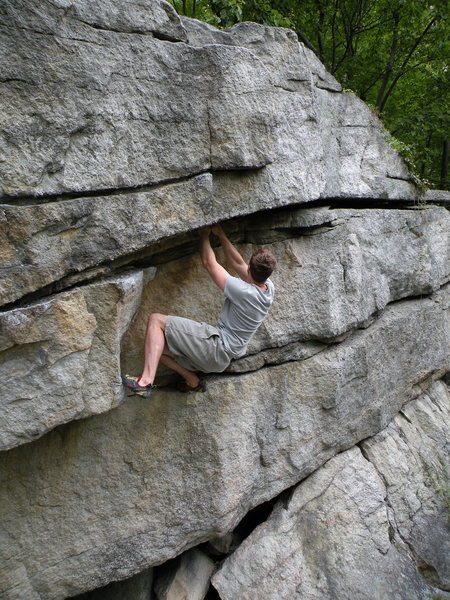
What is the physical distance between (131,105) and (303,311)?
310 centimetres

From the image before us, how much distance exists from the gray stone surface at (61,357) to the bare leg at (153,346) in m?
0.33

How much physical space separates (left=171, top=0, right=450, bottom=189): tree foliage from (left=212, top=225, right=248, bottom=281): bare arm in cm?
733

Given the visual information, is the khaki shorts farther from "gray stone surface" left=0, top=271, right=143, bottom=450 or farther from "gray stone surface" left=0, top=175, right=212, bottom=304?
"gray stone surface" left=0, top=175, right=212, bottom=304

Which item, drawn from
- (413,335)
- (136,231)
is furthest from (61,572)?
(413,335)

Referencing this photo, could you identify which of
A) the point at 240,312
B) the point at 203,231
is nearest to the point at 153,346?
the point at 240,312

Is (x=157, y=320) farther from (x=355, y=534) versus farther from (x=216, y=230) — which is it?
A: (x=355, y=534)

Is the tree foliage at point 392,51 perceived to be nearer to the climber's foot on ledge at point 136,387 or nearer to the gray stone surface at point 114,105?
the gray stone surface at point 114,105

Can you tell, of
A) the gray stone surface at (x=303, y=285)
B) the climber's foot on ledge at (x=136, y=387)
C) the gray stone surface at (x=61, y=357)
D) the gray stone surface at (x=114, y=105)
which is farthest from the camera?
the gray stone surface at (x=303, y=285)

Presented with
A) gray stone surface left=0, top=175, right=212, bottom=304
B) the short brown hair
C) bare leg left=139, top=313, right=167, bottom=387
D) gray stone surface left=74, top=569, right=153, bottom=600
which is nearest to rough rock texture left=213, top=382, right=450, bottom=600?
gray stone surface left=74, top=569, right=153, bottom=600

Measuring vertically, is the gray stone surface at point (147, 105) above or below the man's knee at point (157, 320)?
above

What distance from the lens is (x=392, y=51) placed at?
39.3 ft

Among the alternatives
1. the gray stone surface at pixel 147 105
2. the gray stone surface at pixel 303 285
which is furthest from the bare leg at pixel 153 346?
the gray stone surface at pixel 147 105

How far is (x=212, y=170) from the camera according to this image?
4941 mm

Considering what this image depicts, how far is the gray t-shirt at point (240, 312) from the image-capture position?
16.2 feet
